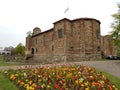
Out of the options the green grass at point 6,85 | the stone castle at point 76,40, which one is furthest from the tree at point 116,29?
the green grass at point 6,85

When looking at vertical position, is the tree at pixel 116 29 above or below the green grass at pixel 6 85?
above

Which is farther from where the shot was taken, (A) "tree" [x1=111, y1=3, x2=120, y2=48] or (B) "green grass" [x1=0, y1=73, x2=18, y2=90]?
(A) "tree" [x1=111, y1=3, x2=120, y2=48]

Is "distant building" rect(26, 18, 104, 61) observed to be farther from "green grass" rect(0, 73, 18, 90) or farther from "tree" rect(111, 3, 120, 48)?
"green grass" rect(0, 73, 18, 90)

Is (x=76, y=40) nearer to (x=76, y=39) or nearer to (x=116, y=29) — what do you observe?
(x=76, y=39)

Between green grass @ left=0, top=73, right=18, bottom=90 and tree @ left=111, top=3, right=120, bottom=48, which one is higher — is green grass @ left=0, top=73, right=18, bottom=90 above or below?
below

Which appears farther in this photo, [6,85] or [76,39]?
[76,39]

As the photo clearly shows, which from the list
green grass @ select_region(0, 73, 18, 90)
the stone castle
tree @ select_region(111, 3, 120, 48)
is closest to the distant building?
the stone castle

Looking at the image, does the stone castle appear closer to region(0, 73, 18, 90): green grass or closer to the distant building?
the distant building

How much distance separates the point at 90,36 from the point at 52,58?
1073 cm

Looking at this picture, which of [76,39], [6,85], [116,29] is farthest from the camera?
[76,39]

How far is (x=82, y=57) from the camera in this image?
3588cm

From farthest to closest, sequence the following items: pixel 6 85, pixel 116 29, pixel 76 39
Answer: pixel 76 39
pixel 116 29
pixel 6 85

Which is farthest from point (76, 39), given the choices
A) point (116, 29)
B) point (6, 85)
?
point (6, 85)

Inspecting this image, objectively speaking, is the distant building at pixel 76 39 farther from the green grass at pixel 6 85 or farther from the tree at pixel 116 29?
the green grass at pixel 6 85
